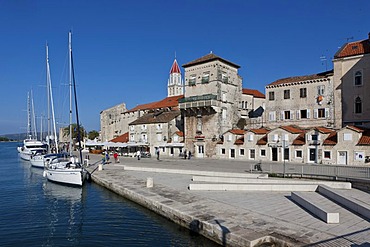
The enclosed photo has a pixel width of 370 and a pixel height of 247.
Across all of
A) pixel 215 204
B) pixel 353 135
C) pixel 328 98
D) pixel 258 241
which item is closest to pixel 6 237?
pixel 215 204

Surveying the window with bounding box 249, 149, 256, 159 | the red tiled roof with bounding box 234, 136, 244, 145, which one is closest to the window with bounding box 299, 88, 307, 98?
the red tiled roof with bounding box 234, 136, 244, 145

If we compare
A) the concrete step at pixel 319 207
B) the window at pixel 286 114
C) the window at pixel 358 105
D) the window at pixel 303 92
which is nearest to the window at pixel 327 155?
the window at pixel 358 105

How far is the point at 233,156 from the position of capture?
136ft

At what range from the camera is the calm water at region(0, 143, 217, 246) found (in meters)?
12.0

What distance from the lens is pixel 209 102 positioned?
44062 millimetres

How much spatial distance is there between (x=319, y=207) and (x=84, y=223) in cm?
1149

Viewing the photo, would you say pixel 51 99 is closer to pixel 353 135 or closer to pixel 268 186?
pixel 268 186

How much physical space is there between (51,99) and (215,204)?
35201 mm

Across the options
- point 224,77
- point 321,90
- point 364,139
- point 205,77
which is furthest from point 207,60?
point 364,139

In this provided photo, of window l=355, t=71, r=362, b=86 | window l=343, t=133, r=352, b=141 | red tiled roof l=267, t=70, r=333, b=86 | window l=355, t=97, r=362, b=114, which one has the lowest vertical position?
window l=343, t=133, r=352, b=141

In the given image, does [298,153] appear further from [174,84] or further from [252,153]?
[174,84]

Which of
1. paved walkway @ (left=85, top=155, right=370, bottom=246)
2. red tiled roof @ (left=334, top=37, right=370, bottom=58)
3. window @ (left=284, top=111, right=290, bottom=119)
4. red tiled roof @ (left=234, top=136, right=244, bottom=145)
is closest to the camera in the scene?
paved walkway @ (left=85, top=155, right=370, bottom=246)

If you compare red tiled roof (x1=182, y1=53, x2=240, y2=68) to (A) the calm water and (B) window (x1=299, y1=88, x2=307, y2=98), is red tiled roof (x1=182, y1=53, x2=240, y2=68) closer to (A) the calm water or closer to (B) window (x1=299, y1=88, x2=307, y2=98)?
(B) window (x1=299, y1=88, x2=307, y2=98)

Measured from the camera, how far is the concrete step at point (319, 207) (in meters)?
10.2
